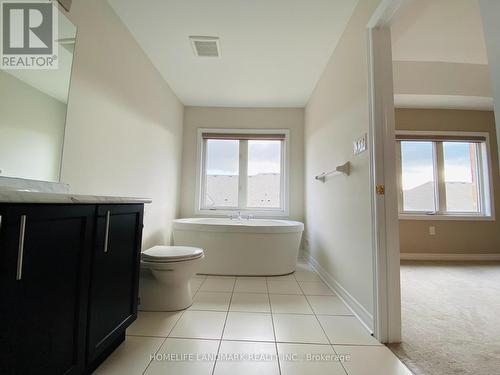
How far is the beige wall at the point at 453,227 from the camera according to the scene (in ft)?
11.0

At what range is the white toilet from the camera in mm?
1632

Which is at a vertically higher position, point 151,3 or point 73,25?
point 151,3

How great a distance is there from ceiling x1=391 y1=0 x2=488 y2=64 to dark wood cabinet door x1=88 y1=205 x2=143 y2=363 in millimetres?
1986

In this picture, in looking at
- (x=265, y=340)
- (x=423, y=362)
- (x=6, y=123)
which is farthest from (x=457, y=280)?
(x=6, y=123)

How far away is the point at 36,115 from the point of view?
1173 mm

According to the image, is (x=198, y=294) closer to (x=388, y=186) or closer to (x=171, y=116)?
(x=388, y=186)

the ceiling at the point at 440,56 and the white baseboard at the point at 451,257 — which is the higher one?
the ceiling at the point at 440,56

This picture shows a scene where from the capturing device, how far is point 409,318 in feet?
5.31

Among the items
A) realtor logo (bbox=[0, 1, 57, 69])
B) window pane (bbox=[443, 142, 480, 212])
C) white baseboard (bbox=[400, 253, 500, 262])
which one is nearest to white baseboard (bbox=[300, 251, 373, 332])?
white baseboard (bbox=[400, 253, 500, 262])

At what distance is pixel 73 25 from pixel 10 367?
1.74 metres

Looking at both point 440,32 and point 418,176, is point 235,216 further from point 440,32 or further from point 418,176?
point 440,32

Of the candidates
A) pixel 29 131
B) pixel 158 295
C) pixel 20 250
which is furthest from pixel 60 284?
pixel 158 295

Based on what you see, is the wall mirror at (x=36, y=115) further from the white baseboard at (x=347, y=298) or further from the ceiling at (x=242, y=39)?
the white baseboard at (x=347, y=298)

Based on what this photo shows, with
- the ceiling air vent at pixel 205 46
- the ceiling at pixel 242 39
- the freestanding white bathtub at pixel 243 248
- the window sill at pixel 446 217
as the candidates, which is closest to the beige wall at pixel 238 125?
the ceiling at pixel 242 39
